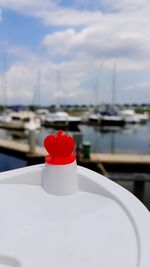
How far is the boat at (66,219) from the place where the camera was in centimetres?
88

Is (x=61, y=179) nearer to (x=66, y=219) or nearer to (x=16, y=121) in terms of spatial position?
(x=66, y=219)

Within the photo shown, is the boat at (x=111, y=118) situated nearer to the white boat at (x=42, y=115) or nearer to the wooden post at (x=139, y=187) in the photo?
the white boat at (x=42, y=115)

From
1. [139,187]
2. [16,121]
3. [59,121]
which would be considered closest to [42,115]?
[59,121]

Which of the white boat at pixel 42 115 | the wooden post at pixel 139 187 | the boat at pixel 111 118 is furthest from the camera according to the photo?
the boat at pixel 111 118

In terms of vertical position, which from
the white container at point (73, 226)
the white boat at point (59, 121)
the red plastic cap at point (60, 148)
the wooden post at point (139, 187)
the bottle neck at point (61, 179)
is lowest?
the white boat at point (59, 121)

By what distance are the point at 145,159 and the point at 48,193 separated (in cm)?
673

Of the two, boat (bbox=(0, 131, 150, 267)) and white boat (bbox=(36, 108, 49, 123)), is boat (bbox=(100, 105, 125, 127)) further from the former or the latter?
boat (bbox=(0, 131, 150, 267))

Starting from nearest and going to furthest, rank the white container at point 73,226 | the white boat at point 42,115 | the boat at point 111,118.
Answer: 1. the white container at point 73,226
2. the white boat at point 42,115
3. the boat at point 111,118

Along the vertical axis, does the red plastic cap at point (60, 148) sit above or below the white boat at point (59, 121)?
above

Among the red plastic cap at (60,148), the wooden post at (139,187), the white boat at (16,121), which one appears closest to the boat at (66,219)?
the red plastic cap at (60,148)

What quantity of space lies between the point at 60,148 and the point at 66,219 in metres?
0.27

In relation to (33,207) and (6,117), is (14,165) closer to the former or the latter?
(33,207)

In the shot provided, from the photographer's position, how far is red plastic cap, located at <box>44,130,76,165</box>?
1.11 meters

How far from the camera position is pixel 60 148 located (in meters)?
1.12
